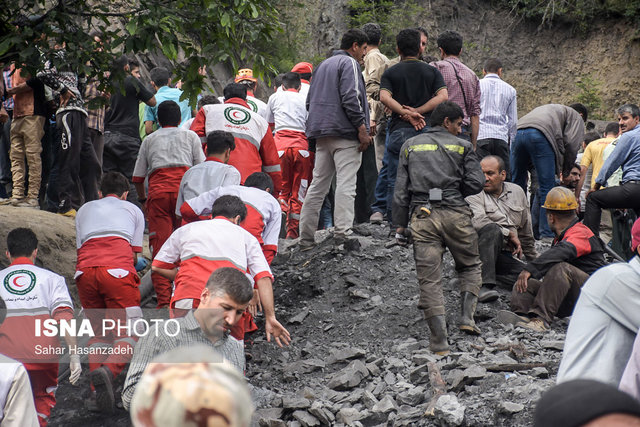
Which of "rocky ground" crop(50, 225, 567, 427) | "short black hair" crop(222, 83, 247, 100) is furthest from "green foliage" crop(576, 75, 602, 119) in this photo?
"short black hair" crop(222, 83, 247, 100)

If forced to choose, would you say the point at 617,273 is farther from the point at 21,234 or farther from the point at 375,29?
the point at 375,29

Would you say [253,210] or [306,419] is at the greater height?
[253,210]

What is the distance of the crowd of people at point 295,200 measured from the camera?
3.97 m

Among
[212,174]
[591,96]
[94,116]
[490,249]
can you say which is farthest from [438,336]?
[591,96]

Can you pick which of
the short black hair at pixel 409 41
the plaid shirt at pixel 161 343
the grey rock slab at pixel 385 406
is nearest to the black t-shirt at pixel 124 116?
the short black hair at pixel 409 41

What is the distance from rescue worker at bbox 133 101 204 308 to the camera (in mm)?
7582

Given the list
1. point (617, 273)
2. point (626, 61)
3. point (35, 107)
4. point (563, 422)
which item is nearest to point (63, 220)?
point (35, 107)

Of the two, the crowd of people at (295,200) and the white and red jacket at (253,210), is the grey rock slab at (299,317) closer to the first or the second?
the crowd of people at (295,200)

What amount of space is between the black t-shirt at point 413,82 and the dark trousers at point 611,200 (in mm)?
2056

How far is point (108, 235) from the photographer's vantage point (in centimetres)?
645

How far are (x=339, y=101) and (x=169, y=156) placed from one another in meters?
1.89

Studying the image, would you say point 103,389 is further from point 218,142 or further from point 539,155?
point 539,155

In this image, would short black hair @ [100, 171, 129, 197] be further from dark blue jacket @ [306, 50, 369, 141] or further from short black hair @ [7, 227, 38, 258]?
dark blue jacket @ [306, 50, 369, 141]

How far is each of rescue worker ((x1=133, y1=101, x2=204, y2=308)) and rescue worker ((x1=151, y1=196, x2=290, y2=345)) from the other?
238 cm
